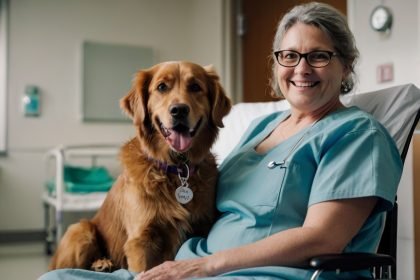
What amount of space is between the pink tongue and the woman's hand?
1.43 feet

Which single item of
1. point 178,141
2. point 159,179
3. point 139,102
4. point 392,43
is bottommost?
point 159,179

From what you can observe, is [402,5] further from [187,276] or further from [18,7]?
[18,7]

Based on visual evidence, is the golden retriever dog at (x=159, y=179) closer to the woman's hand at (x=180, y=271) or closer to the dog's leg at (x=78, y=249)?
the dog's leg at (x=78, y=249)

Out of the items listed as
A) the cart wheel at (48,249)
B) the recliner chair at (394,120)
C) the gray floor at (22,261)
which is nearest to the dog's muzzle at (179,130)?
the recliner chair at (394,120)

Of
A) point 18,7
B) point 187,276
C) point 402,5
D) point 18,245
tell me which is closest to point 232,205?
point 187,276

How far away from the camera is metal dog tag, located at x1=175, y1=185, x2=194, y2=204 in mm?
1479

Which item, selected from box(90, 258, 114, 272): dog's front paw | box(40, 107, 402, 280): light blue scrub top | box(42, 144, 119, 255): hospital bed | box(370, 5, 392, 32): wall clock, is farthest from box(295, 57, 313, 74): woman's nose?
box(42, 144, 119, 255): hospital bed

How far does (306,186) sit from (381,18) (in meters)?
1.65

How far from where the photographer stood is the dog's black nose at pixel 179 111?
1481 millimetres

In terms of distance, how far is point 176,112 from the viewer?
1.49 m

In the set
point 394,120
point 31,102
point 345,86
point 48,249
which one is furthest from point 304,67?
point 31,102

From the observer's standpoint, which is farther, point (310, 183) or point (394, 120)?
point (394, 120)

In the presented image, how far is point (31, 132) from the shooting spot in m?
4.35

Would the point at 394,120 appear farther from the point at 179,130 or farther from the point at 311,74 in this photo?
the point at 179,130
